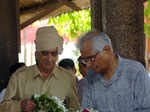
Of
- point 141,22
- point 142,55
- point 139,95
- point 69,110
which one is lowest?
point 69,110

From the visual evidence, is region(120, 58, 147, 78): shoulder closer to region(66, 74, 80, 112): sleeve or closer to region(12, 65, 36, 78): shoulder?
region(66, 74, 80, 112): sleeve

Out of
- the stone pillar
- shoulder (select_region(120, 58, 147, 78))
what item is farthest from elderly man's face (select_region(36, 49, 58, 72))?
the stone pillar

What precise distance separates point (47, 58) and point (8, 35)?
12.2 ft

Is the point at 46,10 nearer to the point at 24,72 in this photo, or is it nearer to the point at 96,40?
the point at 24,72

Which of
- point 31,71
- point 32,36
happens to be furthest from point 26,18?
point 32,36

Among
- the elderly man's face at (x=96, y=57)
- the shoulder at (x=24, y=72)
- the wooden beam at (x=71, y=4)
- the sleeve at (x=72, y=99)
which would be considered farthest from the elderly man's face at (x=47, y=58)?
the wooden beam at (x=71, y=4)

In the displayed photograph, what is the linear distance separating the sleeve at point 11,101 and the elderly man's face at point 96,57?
0.89 m

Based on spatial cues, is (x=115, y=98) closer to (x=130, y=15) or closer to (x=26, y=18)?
(x=130, y=15)

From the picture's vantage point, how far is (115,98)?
3338mm

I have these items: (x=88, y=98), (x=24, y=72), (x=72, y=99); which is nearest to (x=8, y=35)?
(x=24, y=72)

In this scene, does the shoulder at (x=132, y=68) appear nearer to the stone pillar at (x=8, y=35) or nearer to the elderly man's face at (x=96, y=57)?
the elderly man's face at (x=96, y=57)

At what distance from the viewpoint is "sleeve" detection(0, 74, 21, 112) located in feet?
11.7

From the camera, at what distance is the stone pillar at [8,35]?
7.05 metres

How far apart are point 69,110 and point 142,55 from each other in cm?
104
